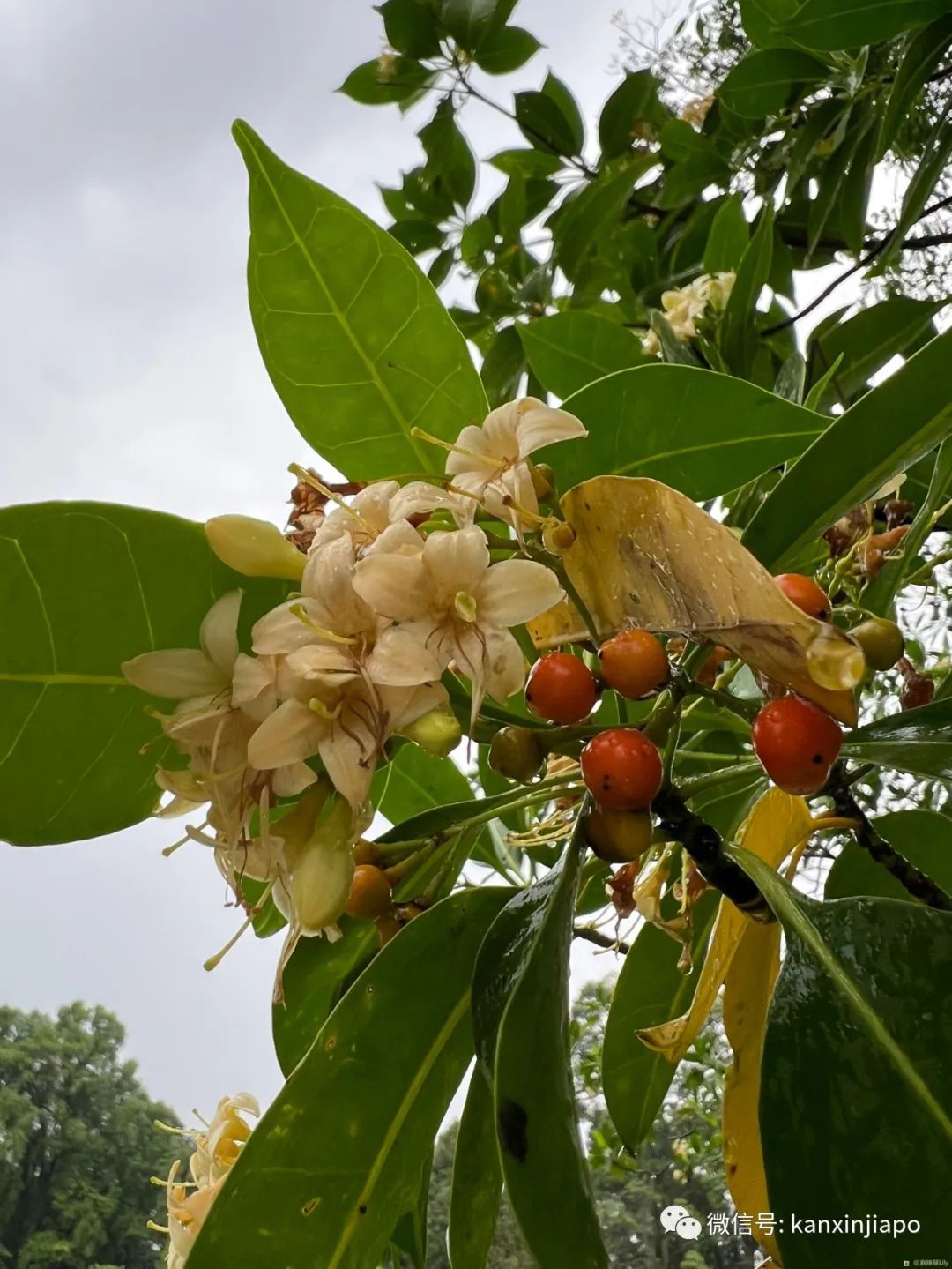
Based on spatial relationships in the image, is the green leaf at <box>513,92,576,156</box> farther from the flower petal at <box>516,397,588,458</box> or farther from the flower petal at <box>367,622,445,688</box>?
the flower petal at <box>367,622,445,688</box>

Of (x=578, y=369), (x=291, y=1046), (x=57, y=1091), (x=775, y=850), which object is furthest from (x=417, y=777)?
(x=57, y=1091)

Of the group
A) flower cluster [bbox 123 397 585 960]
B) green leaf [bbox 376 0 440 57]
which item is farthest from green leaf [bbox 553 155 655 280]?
flower cluster [bbox 123 397 585 960]

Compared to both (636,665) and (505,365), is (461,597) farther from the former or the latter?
(505,365)

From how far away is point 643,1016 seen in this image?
0.87 meters

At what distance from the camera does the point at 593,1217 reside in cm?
44

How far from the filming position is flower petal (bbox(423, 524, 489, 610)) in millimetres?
479

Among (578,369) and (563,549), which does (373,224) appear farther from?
(578,369)

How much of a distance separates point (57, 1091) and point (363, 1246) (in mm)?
1146

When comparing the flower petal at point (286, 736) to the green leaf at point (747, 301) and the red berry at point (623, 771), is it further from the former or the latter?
the green leaf at point (747, 301)

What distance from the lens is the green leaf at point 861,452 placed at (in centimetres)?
50

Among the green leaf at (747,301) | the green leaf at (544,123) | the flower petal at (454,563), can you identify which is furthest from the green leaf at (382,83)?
the flower petal at (454,563)

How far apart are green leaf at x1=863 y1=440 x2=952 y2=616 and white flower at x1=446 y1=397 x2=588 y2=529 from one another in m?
0.31

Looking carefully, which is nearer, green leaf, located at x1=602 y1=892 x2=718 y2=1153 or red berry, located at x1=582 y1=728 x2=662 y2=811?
red berry, located at x1=582 y1=728 x2=662 y2=811

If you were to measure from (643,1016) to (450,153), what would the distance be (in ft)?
5.86
